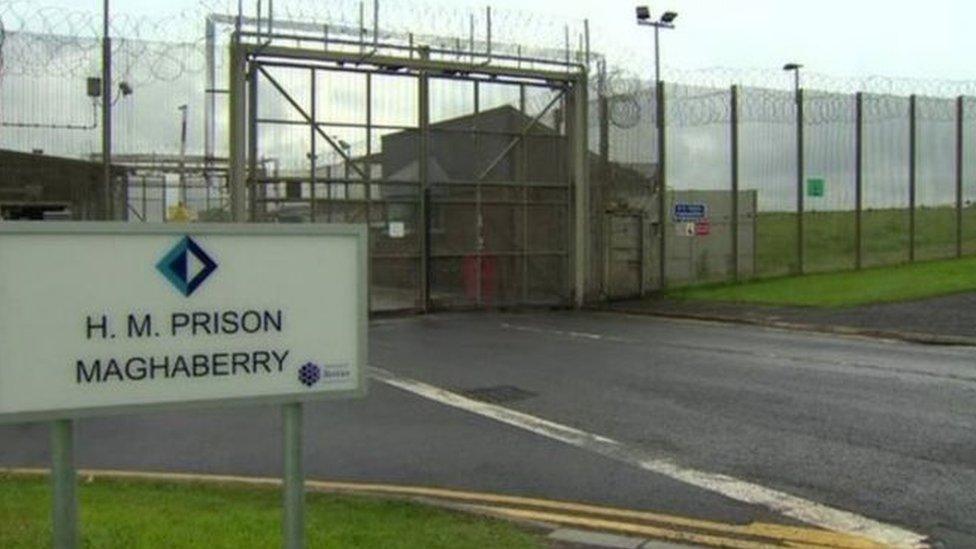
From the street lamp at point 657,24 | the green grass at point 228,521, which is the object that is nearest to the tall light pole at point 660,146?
the street lamp at point 657,24

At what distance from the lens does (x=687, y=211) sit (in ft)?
90.0

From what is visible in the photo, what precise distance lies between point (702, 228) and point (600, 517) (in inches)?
870

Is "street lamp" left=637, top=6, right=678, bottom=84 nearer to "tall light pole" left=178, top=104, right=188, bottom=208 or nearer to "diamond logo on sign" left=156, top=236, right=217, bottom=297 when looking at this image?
"tall light pole" left=178, top=104, right=188, bottom=208

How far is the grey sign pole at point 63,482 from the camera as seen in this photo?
3.95 meters

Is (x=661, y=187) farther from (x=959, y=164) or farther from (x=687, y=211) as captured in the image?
(x=959, y=164)

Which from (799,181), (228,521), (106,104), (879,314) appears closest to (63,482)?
(228,521)

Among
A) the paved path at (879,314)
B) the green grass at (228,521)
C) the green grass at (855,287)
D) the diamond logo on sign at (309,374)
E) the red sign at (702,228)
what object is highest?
the red sign at (702,228)

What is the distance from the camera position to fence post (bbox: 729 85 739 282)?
92.2 ft

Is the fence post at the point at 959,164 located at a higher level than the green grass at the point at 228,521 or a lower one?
higher

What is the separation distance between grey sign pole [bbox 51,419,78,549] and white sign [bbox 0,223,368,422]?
0.10 m

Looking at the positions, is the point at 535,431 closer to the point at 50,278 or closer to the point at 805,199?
the point at 50,278

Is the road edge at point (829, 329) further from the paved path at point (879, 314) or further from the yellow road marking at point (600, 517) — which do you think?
the yellow road marking at point (600, 517)

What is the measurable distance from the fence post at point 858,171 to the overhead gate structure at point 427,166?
8.26 meters

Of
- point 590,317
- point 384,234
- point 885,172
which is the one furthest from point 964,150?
point 384,234
